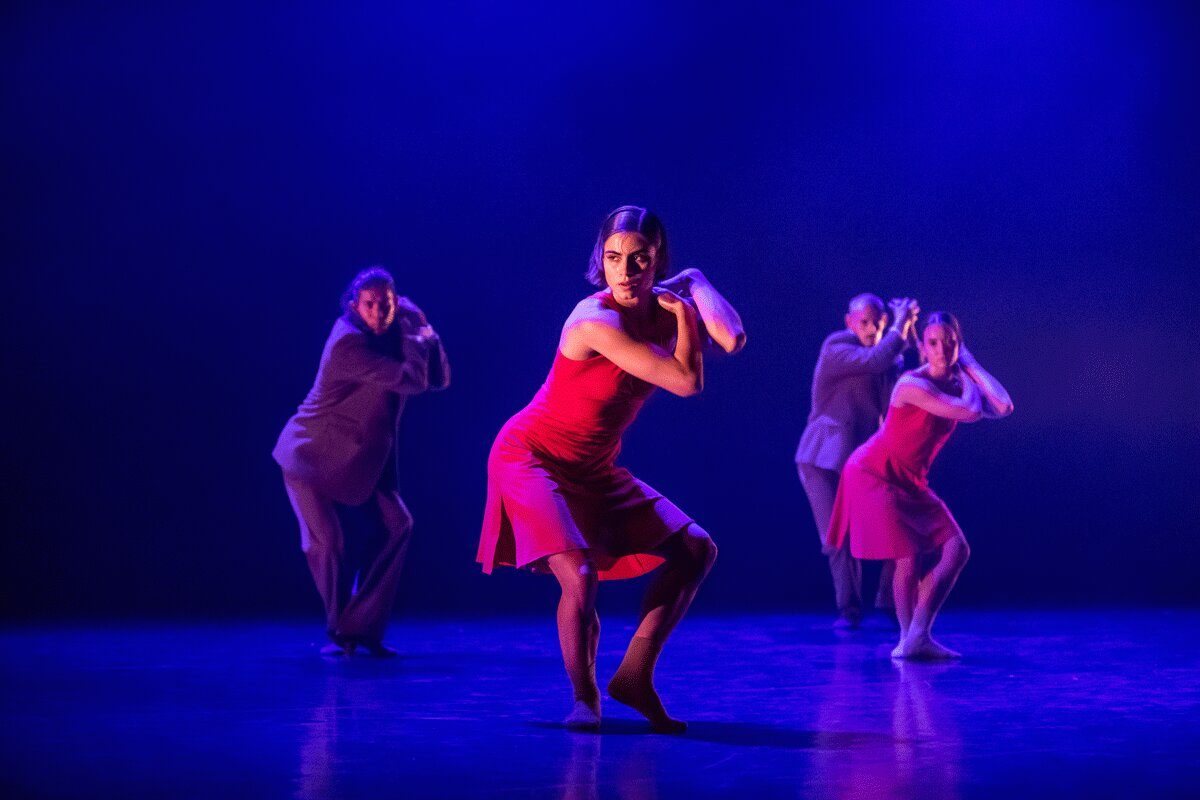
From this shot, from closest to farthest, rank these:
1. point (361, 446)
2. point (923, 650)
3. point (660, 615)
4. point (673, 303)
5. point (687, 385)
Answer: point (687, 385) < point (673, 303) < point (660, 615) < point (923, 650) < point (361, 446)

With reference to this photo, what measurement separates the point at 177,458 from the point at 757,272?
3.45 m

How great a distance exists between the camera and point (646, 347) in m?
3.44

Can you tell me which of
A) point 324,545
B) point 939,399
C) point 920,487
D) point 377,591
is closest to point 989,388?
point 939,399

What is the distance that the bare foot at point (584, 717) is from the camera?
354cm

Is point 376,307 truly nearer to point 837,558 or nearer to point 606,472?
point 606,472

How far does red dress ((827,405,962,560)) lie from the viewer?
17.7 feet

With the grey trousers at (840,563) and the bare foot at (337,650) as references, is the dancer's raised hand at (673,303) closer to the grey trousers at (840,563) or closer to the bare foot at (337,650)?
the bare foot at (337,650)

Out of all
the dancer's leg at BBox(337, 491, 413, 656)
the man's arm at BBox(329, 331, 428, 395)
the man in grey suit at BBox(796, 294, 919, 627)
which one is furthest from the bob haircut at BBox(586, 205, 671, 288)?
the man in grey suit at BBox(796, 294, 919, 627)

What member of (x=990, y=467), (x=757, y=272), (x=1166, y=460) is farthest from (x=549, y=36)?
(x=1166, y=460)

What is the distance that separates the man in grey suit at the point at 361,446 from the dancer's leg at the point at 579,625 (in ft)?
6.53

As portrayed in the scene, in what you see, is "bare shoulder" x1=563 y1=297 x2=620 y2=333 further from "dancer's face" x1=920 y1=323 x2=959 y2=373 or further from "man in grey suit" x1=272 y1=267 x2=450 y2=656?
"dancer's face" x1=920 y1=323 x2=959 y2=373

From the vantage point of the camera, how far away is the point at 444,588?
311 inches

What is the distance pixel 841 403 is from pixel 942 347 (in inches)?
72.6

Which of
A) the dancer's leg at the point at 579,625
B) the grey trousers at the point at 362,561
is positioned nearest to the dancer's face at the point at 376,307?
the grey trousers at the point at 362,561
